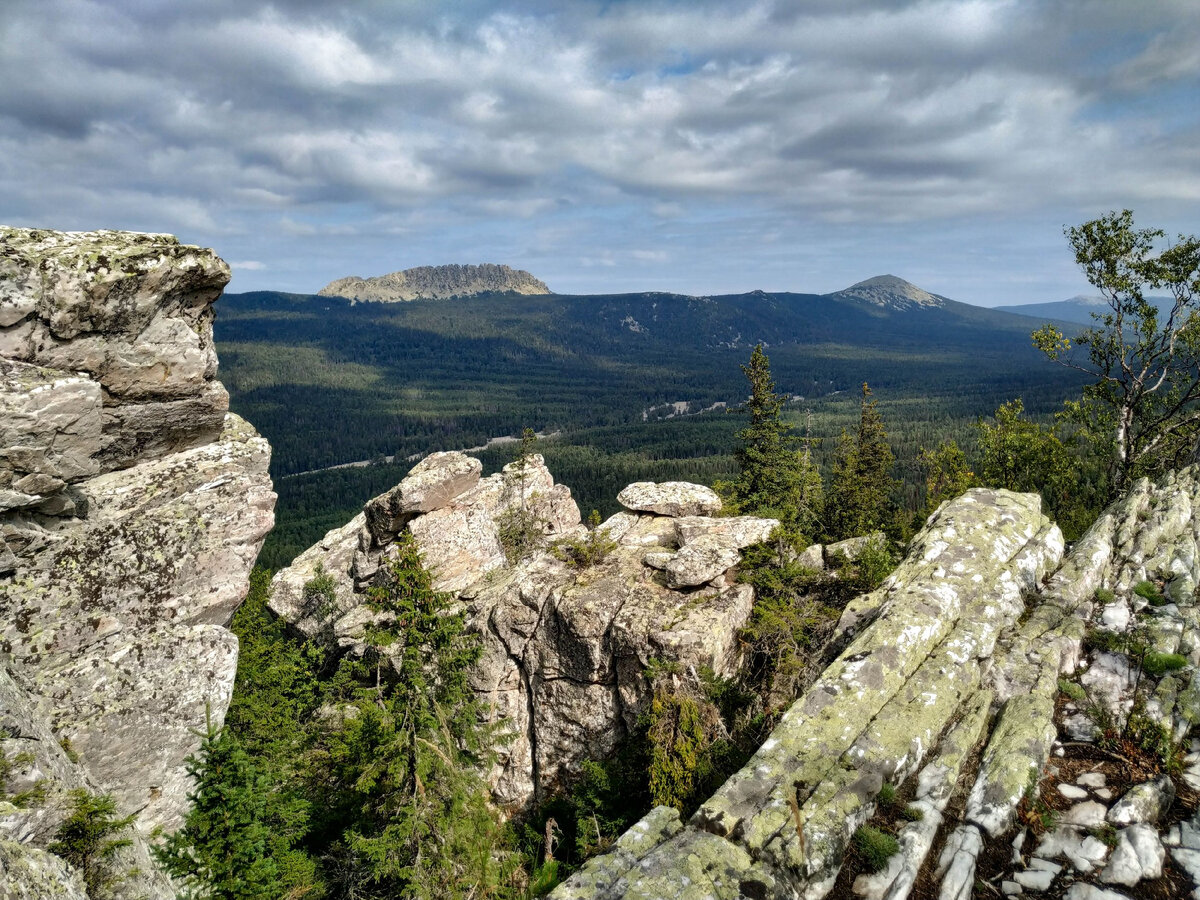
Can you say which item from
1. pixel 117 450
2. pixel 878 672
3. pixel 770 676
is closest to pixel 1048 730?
pixel 878 672

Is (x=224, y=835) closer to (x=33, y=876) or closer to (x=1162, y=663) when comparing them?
(x=33, y=876)

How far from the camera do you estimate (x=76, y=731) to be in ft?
58.5

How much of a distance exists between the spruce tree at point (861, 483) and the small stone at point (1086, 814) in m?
29.0

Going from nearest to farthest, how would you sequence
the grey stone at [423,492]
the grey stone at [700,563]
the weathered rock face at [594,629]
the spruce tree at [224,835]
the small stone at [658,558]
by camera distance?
the spruce tree at [224,835] < the weathered rock face at [594,629] < the grey stone at [700,563] < the small stone at [658,558] < the grey stone at [423,492]

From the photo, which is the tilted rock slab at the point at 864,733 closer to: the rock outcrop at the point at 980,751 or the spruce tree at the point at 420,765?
the rock outcrop at the point at 980,751

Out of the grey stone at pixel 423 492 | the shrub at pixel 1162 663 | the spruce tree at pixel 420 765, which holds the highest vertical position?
the shrub at pixel 1162 663

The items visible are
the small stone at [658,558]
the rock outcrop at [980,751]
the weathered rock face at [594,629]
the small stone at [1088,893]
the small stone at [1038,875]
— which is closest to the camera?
the small stone at [1088,893]

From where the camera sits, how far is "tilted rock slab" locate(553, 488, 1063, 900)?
9.12 m

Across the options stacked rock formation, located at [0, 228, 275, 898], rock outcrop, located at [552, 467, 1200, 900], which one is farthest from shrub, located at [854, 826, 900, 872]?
stacked rock formation, located at [0, 228, 275, 898]

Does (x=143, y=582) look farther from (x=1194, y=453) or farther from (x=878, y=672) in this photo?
(x=1194, y=453)

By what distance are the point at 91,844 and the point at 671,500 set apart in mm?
23255

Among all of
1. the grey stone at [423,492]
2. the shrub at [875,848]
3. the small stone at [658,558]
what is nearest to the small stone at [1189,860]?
the shrub at [875,848]

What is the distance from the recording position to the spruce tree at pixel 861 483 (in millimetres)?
41906

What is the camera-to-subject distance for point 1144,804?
905cm
